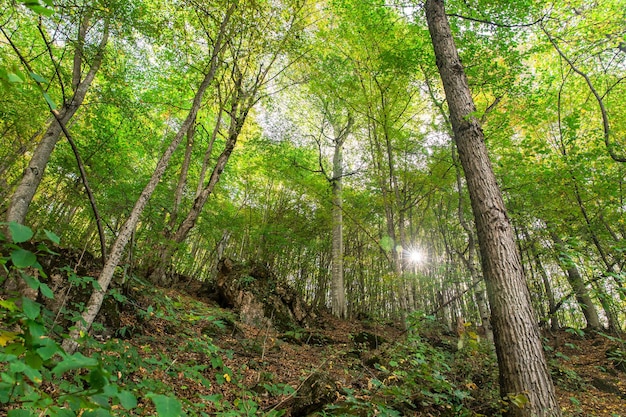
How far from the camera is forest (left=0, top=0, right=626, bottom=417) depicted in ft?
8.23

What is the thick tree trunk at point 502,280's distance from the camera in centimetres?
242

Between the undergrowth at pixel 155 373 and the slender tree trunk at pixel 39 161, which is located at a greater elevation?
the slender tree trunk at pixel 39 161

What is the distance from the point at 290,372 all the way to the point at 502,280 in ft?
12.9

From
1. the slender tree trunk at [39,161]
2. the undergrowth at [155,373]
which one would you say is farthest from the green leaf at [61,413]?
the slender tree trunk at [39,161]

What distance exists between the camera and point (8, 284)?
3.93 metres

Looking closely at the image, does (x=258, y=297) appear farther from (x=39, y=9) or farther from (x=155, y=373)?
(x=39, y=9)

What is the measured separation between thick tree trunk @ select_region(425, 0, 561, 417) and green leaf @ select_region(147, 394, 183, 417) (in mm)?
2367

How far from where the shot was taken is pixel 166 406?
0.85 metres

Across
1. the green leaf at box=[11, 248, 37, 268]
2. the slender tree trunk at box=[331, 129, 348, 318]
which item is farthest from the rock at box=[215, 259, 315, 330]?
the green leaf at box=[11, 248, 37, 268]

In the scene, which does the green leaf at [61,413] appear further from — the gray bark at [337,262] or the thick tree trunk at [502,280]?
the gray bark at [337,262]

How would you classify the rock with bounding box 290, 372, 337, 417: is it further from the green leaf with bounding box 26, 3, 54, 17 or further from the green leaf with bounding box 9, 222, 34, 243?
the green leaf with bounding box 26, 3, 54, 17

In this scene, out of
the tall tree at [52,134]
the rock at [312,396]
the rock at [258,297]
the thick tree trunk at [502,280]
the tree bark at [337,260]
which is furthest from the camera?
the tree bark at [337,260]

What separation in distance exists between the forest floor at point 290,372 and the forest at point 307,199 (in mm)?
57

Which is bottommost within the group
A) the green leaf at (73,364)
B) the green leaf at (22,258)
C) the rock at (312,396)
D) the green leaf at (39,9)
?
the rock at (312,396)
